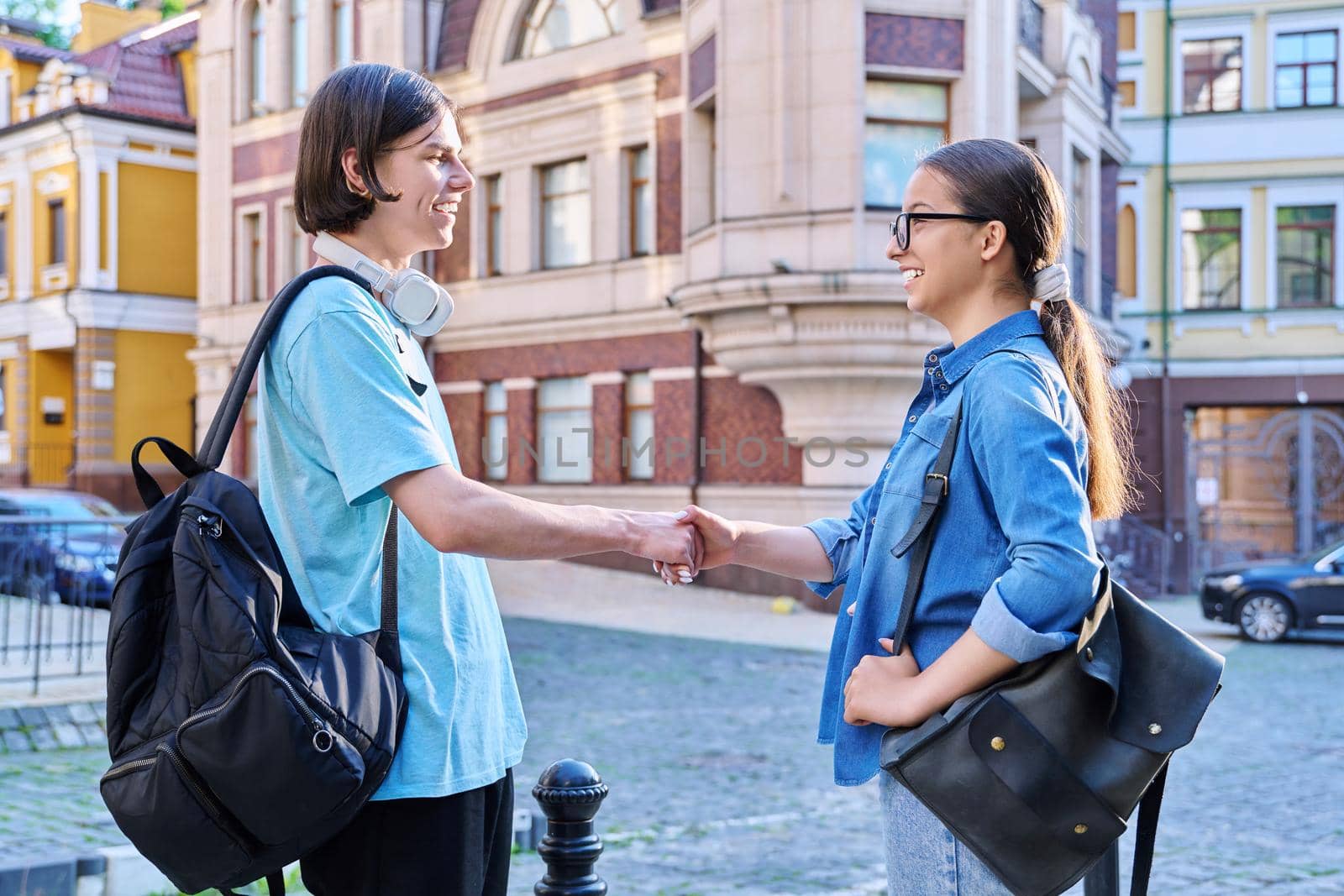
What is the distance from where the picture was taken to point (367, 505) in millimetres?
2295

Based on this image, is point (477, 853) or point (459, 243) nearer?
point (477, 853)

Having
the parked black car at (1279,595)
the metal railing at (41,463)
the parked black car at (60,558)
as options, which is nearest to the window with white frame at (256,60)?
the metal railing at (41,463)

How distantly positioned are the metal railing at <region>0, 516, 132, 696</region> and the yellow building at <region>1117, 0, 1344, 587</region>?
20.6 meters

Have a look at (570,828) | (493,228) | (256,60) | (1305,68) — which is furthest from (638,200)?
(570,828)

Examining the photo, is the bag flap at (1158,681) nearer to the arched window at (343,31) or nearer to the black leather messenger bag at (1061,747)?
the black leather messenger bag at (1061,747)

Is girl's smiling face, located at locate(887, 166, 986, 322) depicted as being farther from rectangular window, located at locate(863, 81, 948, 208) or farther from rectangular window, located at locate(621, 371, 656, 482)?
rectangular window, located at locate(621, 371, 656, 482)

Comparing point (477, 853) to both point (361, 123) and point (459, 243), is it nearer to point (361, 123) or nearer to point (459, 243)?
point (361, 123)

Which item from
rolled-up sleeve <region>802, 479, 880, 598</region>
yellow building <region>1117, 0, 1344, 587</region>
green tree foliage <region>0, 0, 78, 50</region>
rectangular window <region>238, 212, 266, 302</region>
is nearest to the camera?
rolled-up sleeve <region>802, 479, 880, 598</region>

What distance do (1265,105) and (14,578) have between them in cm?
2527

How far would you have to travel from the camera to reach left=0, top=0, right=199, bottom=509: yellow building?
108 ft

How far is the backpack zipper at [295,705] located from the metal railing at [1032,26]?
20.8 meters

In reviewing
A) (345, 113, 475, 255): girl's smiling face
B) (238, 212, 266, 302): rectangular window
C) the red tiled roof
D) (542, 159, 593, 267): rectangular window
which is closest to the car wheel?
(542, 159, 593, 267): rectangular window

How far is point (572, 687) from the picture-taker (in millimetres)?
11727

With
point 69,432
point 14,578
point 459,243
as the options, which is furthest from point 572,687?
point 69,432
